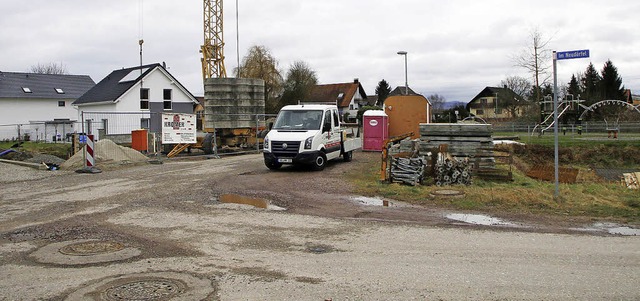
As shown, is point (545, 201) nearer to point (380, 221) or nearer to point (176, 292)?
point (380, 221)

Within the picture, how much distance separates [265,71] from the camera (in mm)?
62969

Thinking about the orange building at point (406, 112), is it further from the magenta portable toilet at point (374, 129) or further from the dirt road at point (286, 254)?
the dirt road at point (286, 254)

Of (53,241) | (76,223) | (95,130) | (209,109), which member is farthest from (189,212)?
(95,130)

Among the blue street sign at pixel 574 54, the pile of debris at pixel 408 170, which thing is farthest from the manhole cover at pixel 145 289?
the pile of debris at pixel 408 170

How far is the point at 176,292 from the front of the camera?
18.4ft

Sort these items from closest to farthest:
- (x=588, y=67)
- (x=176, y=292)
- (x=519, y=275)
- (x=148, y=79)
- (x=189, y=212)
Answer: (x=176, y=292), (x=519, y=275), (x=189, y=212), (x=148, y=79), (x=588, y=67)

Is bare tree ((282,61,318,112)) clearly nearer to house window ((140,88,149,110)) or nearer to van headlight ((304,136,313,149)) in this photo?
house window ((140,88,149,110))

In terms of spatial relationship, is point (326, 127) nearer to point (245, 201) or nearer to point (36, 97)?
point (245, 201)

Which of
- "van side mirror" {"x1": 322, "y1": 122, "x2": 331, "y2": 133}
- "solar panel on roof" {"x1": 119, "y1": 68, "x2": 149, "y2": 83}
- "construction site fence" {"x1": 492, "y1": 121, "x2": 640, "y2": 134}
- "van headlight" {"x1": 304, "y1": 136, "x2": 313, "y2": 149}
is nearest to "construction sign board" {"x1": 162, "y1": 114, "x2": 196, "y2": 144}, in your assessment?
"van side mirror" {"x1": 322, "y1": 122, "x2": 331, "y2": 133}

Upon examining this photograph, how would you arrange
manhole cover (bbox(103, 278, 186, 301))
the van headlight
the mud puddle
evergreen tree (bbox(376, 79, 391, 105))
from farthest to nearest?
evergreen tree (bbox(376, 79, 391, 105))
the van headlight
the mud puddle
manhole cover (bbox(103, 278, 186, 301))

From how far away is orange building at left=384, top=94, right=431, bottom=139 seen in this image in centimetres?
2588

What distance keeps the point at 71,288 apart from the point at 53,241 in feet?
8.97

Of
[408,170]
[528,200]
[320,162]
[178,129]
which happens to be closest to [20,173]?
[178,129]

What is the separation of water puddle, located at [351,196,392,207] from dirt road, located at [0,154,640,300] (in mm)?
375
